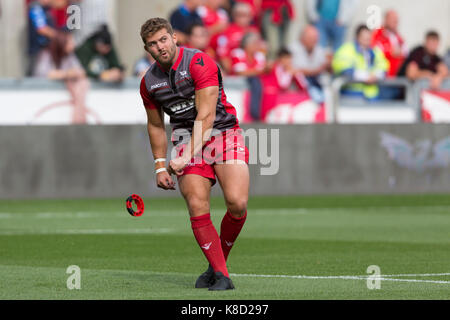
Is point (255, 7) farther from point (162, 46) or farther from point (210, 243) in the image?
point (210, 243)

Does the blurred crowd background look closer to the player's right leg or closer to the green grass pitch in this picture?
the green grass pitch

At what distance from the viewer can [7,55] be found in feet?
74.0

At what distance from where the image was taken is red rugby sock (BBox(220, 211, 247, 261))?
9.52 m

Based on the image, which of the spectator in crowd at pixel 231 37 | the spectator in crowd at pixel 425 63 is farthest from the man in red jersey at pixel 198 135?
the spectator in crowd at pixel 425 63

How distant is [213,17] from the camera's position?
21141mm

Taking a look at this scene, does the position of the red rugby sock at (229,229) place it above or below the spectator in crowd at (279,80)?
below

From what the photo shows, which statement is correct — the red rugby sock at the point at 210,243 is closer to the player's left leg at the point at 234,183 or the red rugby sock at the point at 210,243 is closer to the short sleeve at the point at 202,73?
the player's left leg at the point at 234,183

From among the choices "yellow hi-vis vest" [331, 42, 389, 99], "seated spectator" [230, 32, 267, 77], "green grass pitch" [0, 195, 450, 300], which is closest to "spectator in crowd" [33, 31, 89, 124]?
"green grass pitch" [0, 195, 450, 300]

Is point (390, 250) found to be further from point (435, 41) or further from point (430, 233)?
point (435, 41)

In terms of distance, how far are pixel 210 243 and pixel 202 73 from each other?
1320 mm

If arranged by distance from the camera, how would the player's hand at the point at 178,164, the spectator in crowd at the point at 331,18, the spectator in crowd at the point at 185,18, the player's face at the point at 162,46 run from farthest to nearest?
the spectator in crowd at the point at 331,18
the spectator in crowd at the point at 185,18
the player's hand at the point at 178,164
the player's face at the point at 162,46

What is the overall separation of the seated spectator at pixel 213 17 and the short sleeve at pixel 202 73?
449 inches

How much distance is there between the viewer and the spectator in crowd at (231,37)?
2045cm
